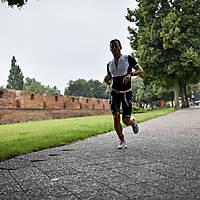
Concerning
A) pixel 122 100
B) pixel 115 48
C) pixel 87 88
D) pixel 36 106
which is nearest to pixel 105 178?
pixel 122 100

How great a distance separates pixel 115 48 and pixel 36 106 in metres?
21.3

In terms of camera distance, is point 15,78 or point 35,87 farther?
point 35,87

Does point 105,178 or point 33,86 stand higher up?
point 33,86

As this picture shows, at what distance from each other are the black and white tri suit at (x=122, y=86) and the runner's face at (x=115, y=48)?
0.45 feet

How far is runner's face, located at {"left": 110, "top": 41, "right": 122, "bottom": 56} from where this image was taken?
4.23m

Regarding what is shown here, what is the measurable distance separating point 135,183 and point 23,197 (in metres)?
0.96

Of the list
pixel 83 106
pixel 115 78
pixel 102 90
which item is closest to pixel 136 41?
pixel 83 106

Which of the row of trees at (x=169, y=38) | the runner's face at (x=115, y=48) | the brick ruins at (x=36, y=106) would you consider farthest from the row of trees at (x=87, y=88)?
the runner's face at (x=115, y=48)

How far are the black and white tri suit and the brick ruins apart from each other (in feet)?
58.5

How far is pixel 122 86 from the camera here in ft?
13.5

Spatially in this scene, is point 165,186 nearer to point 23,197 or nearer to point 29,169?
point 23,197

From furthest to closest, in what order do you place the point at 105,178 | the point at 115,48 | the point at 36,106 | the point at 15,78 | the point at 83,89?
the point at 83,89 → the point at 15,78 → the point at 36,106 → the point at 115,48 → the point at 105,178

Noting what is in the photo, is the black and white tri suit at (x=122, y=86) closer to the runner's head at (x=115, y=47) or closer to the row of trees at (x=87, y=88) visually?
the runner's head at (x=115, y=47)

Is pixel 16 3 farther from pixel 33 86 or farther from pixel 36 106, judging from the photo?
pixel 33 86
